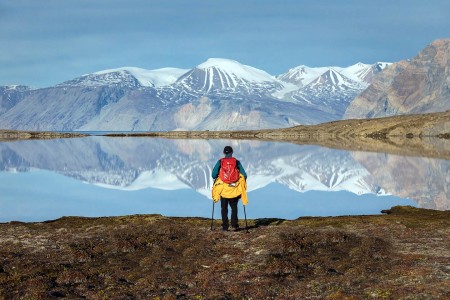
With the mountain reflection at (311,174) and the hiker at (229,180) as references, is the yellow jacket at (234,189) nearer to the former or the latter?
the hiker at (229,180)

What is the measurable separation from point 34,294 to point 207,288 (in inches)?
238

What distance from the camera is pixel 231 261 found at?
24.5m

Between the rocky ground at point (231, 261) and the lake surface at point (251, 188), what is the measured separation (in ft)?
69.0

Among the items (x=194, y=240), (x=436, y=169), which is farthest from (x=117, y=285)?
(x=436, y=169)

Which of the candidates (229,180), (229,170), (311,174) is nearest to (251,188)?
(311,174)

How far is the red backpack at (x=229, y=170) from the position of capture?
100ft

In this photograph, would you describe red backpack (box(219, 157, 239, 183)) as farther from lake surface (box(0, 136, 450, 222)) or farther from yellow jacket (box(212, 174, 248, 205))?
lake surface (box(0, 136, 450, 222))

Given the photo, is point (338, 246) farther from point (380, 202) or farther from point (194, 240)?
point (380, 202)

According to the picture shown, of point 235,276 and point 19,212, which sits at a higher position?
point 19,212

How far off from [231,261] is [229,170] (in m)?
7.21

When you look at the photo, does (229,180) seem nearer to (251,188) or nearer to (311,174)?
→ (251,188)

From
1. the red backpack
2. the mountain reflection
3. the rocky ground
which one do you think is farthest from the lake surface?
the rocky ground

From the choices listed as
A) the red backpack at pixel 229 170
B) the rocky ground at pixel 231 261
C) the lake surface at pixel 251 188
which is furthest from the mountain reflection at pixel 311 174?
the red backpack at pixel 229 170

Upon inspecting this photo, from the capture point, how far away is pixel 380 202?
222 feet
